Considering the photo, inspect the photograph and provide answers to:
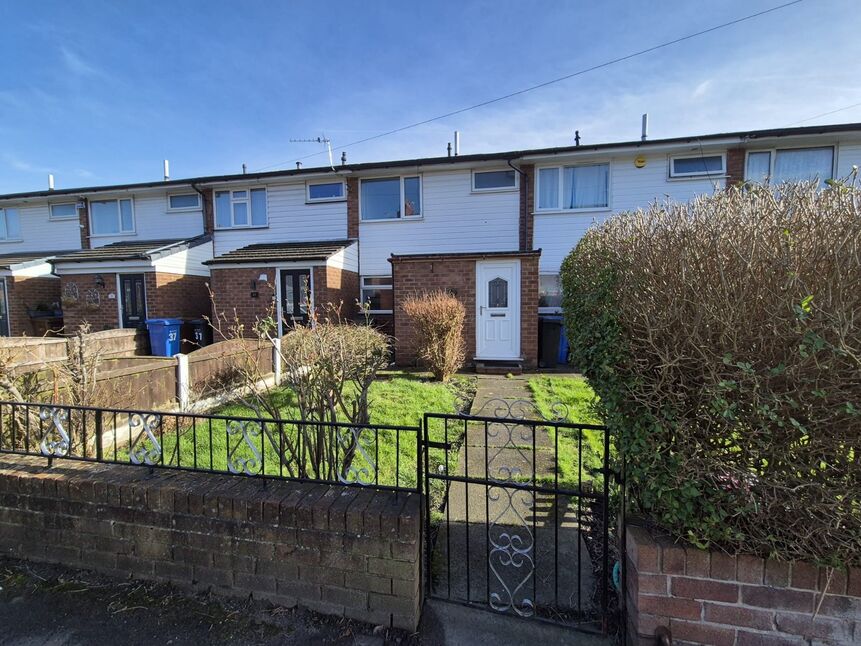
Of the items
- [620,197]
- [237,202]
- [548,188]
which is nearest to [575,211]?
[548,188]

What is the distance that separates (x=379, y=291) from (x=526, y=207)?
4639 mm

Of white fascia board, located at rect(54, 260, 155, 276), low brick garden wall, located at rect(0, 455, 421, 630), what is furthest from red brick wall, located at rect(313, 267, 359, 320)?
low brick garden wall, located at rect(0, 455, 421, 630)

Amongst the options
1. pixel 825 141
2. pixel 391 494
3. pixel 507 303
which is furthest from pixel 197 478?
pixel 825 141

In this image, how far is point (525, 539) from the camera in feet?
8.54

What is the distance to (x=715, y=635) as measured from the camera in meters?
1.64

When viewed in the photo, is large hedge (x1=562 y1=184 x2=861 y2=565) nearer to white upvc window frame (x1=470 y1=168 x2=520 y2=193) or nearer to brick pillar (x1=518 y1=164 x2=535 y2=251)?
brick pillar (x1=518 y1=164 x2=535 y2=251)

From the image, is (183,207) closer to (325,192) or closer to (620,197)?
(325,192)

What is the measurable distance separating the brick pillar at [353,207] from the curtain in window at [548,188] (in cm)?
507

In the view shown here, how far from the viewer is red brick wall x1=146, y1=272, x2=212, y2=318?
11.1 m

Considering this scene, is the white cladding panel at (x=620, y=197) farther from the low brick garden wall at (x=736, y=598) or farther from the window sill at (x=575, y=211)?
the low brick garden wall at (x=736, y=598)

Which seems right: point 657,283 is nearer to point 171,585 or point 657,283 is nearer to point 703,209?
point 703,209

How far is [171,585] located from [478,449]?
8.46ft

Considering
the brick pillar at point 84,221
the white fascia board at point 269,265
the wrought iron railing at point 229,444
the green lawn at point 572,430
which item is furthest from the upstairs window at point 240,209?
the green lawn at point 572,430

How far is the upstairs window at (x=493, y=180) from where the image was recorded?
11.1 metres
